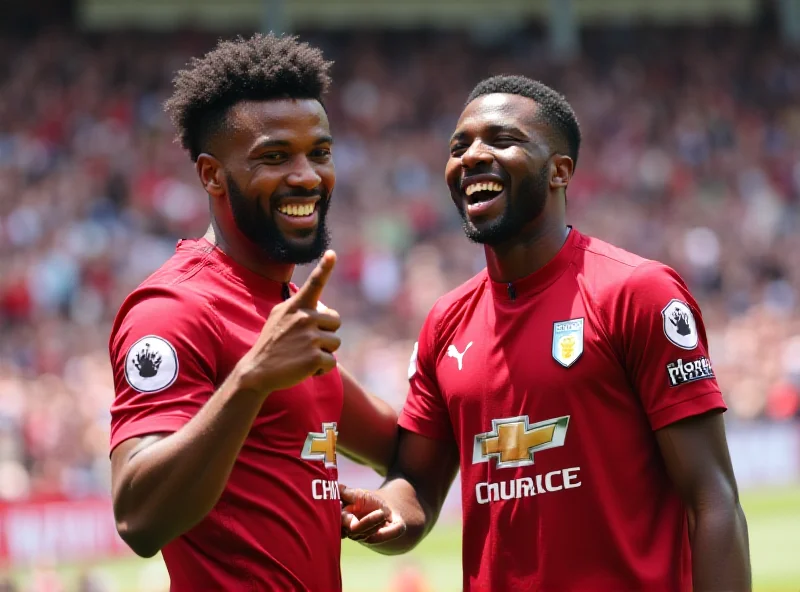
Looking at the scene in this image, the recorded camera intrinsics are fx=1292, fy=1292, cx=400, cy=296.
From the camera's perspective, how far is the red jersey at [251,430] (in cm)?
401

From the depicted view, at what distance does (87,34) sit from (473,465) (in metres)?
20.0

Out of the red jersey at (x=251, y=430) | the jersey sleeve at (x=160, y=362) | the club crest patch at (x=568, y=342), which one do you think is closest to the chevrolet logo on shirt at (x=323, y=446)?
the red jersey at (x=251, y=430)

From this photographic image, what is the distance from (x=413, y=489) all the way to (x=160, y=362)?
1.45m

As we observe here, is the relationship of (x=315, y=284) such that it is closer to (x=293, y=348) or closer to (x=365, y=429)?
(x=293, y=348)

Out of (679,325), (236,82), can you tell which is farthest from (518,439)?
(236,82)

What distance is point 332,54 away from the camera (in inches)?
932

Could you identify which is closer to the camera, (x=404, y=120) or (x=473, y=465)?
(x=473, y=465)

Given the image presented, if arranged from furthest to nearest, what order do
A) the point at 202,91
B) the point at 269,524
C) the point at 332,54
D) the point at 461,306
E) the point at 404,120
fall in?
the point at 332,54 < the point at 404,120 < the point at 461,306 < the point at 202,91 < the point at 269,524

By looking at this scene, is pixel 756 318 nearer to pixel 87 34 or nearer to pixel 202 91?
pixel 87 34

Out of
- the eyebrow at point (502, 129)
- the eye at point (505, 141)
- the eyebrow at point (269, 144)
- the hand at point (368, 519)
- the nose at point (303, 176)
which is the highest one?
the eyebrow at point (502, 129)

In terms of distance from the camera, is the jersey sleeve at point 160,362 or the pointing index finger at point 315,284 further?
the jersey sleeve at point 160,362

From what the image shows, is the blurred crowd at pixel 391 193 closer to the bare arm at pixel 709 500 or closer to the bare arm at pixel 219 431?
the bare arm at pixel 219 431

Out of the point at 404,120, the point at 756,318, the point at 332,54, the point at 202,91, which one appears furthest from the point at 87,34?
the point at 202,91

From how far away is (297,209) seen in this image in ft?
14.8
